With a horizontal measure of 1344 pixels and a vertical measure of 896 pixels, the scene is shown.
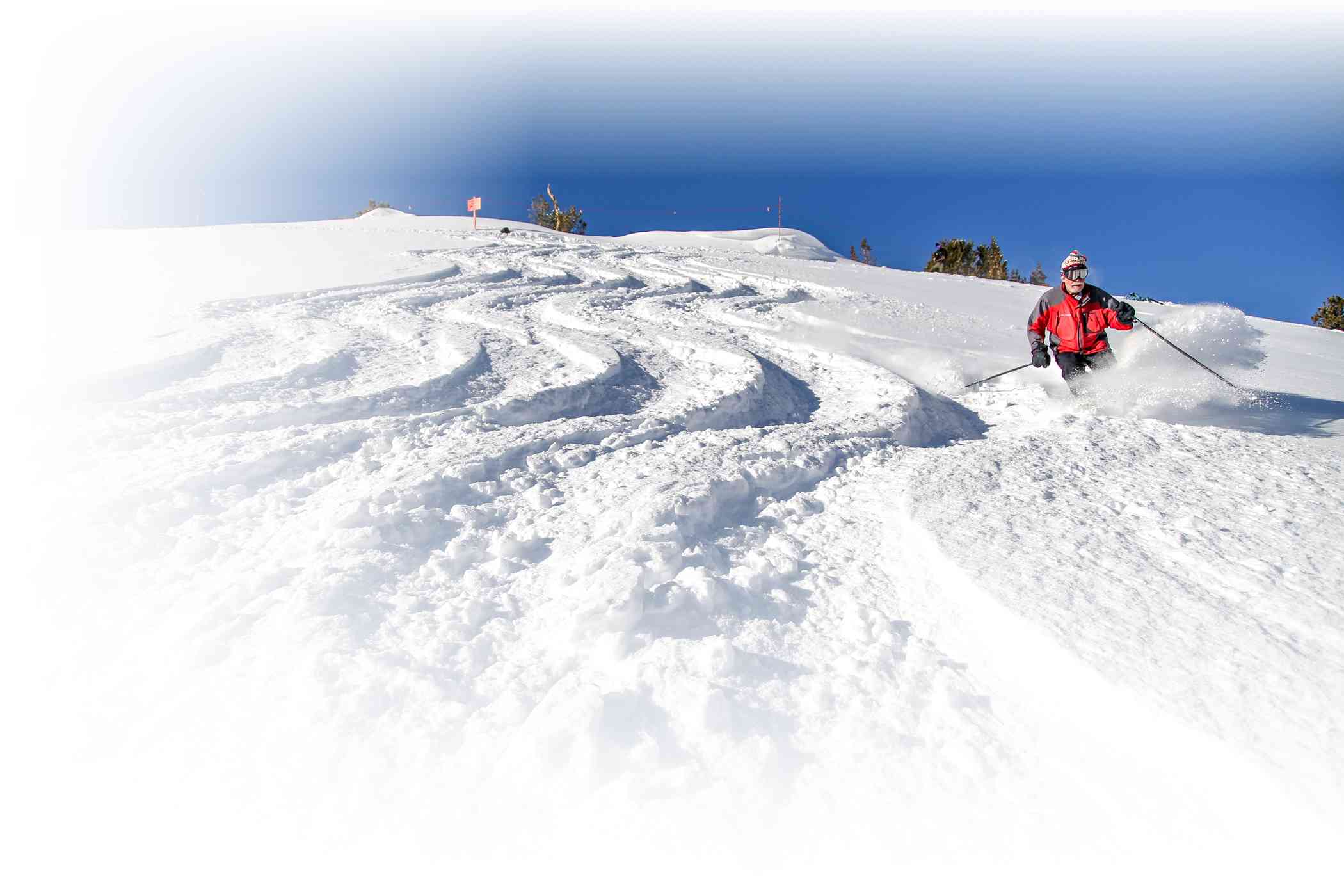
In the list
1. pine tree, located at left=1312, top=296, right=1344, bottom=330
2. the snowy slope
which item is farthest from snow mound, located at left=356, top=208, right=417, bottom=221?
pine tree, located at left=1312, top=296, right=1344, bottom=330

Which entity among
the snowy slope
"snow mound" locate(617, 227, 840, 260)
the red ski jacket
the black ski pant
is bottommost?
the snowy slope

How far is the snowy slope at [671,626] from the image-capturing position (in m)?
1.76

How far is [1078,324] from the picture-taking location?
19.8 ft

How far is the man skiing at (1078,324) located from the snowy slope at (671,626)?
78 centimetres

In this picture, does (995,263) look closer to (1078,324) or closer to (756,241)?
(756,241)

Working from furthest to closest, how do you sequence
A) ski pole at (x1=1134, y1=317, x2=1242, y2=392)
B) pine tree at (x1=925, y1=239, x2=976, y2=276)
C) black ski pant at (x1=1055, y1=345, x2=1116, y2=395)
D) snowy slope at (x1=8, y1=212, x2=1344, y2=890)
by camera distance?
pine tree at (x1=925, y1=239, x2=976, y2=276)
black ski pant at (x1=1055, y1=345, x2=1116, y2=395)
ski pole at (x1=1134, y1=317, x2=1242, y2=392)
snowy slope at (x1=8, y1=212, x2=1344, y2=890)

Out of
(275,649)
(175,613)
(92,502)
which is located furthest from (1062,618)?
(92,502)

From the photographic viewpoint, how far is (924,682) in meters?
2.21

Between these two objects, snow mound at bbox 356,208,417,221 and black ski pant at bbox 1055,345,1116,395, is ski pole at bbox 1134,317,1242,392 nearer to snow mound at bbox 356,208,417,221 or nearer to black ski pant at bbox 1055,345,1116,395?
black ski pant at bbox 1055,345,1116,395

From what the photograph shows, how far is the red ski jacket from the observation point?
19.6 ft

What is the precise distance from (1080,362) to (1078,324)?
33cm

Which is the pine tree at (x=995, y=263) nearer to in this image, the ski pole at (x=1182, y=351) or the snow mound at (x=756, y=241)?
the snow mound at (x=756, y=241)

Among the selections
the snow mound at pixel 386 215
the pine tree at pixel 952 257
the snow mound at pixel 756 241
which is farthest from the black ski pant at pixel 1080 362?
the pine tree at pixel 952 257

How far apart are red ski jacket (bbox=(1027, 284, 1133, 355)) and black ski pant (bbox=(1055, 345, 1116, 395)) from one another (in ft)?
0.10
